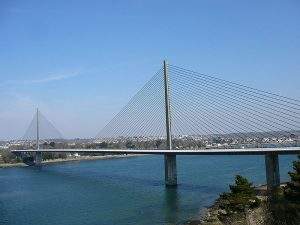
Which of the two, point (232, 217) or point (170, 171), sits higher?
point (170, 171)

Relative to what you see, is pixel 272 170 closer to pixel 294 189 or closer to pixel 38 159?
pixel 294 189

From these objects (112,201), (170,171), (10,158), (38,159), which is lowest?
(112,201)

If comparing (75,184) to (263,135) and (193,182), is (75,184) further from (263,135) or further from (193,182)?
(263,135)

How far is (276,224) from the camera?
16.0 metres

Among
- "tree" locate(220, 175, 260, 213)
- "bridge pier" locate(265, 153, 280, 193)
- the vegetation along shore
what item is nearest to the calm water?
the vegetation along shore

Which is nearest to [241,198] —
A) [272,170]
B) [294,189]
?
[294,189]

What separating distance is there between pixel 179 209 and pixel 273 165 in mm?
6396

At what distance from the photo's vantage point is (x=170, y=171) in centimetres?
3522

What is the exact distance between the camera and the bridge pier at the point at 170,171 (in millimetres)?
34344

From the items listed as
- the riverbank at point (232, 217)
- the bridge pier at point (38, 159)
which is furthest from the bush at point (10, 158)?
the riverbank at point (232, 217)

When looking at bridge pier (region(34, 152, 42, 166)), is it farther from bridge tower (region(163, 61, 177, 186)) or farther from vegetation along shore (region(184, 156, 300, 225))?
vegetation along shore (region(184, 156, 300, 225))

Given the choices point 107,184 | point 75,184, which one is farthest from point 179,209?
point 75,184

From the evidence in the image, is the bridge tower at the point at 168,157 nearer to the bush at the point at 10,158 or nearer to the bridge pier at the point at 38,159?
the bridge pier at the point at 38,159

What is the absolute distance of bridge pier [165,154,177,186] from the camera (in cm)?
3434
